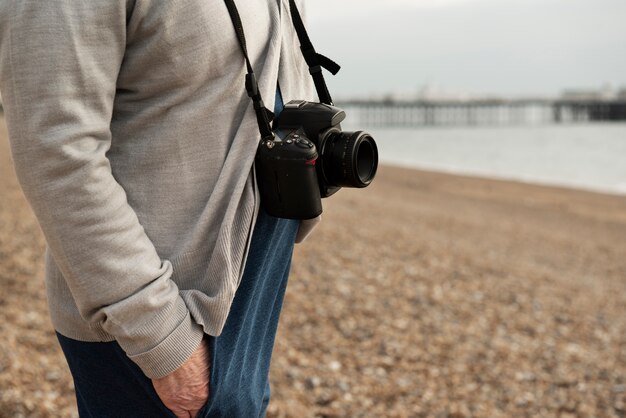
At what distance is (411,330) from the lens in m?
4.77

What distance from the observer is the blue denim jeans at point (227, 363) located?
43.5 inches

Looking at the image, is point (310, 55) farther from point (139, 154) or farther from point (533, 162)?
point (533, 162)

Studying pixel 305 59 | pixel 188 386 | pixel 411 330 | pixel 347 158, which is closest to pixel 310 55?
pixel 305 59

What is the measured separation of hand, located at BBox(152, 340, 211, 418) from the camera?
1062mm

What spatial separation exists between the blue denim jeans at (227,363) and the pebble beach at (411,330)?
210 cm

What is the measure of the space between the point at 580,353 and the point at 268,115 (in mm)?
4331

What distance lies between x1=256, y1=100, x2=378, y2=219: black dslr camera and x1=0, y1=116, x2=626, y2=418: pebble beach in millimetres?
2369

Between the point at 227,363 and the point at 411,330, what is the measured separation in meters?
3.80

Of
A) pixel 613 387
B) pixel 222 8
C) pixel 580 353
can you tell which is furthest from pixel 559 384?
pixel 222 8

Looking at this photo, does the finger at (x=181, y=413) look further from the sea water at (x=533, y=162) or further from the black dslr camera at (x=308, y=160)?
the sea water at (x=533, y=162)

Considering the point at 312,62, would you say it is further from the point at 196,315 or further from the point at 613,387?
the point at 613,387

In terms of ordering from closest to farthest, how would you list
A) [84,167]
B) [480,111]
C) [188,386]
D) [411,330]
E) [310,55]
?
[84,167], [188,386], [310,55], [411,330], [480,111]

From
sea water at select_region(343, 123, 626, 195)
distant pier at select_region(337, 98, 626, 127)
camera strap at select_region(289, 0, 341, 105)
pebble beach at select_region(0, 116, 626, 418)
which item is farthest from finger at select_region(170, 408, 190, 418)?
distant pier at select_region(337, 98, 626, 127)

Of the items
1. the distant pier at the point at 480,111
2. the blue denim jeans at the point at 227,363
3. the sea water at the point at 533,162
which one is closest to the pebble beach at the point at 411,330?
the blue denim jeans at the point at 227,363
